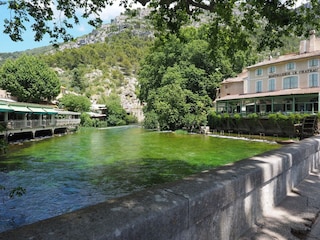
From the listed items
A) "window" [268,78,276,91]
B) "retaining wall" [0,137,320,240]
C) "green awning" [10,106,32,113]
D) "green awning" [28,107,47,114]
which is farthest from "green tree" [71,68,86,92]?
"retaining wall" [0,137,320,240]

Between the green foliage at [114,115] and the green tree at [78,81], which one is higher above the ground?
the green tree at [78,81]

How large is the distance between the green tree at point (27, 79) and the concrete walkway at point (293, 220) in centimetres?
5353

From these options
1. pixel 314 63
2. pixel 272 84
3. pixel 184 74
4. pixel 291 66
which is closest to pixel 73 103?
pixel 184 74

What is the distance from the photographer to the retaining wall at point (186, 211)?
1.40 m

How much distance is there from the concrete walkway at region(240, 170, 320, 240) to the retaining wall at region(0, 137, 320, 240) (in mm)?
95

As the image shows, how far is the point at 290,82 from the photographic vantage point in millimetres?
36719

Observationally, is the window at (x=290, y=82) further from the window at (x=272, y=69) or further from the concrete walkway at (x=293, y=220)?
the concrete walkway at (x=293, y=220)

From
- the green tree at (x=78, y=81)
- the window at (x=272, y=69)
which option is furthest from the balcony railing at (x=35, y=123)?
the green tree at (x=78, y=81)

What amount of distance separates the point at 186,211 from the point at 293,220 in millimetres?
1670

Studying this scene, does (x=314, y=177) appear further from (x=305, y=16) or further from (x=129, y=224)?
(x=305, y=16)

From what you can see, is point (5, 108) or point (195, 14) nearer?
point (195, 14)

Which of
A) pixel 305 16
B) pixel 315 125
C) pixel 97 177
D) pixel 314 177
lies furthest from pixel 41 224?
pixel 315 125

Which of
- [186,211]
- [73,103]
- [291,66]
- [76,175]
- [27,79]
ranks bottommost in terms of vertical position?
[76,175]

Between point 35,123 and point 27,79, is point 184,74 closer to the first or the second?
point 35,123
